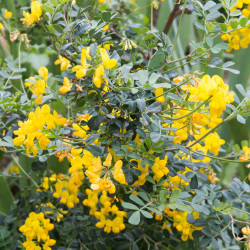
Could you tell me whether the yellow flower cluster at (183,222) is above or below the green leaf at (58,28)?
below

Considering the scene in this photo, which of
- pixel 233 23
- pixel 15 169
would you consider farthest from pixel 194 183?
pixel 15 169

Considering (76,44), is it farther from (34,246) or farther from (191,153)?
(34,246)

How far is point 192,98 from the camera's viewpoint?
0.70 m

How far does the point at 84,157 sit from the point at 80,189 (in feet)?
1.06

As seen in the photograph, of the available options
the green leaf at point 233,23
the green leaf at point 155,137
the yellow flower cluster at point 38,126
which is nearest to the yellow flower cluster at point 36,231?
Answer: the yellow flower cluster at point 38,126

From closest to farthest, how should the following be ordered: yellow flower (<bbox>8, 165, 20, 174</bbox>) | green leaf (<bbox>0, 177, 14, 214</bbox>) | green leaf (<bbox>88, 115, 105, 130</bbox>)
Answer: green leaf (<bbox>88, 115, 105, 130</bbox>)
green leaf (<bbox>0, 177, 14, 214</bbox>)
yellow flower (<bbox>8, 165, 20, 174</bbox>)

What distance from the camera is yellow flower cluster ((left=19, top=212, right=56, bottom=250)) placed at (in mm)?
862

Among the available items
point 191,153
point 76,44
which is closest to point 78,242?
point 191,153

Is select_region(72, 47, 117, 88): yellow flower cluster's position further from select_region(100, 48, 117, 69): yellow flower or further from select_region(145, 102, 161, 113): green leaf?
select_region(145, 102, 161, 113): green leaf

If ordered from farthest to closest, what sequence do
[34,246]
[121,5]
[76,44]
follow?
[121,5] → [34,246] → [76,44]

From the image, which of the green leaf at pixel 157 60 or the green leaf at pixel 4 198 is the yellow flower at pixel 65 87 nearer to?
the green leaf at pixel 157 60

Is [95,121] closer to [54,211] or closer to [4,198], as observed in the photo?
[54,211]

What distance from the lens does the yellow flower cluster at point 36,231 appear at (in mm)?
862

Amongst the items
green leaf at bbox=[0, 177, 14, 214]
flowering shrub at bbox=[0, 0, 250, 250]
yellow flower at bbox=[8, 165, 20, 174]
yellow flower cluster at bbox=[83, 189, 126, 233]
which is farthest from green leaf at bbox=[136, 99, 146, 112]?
yellow flower at bbox=[8, 165, 20, 174]
